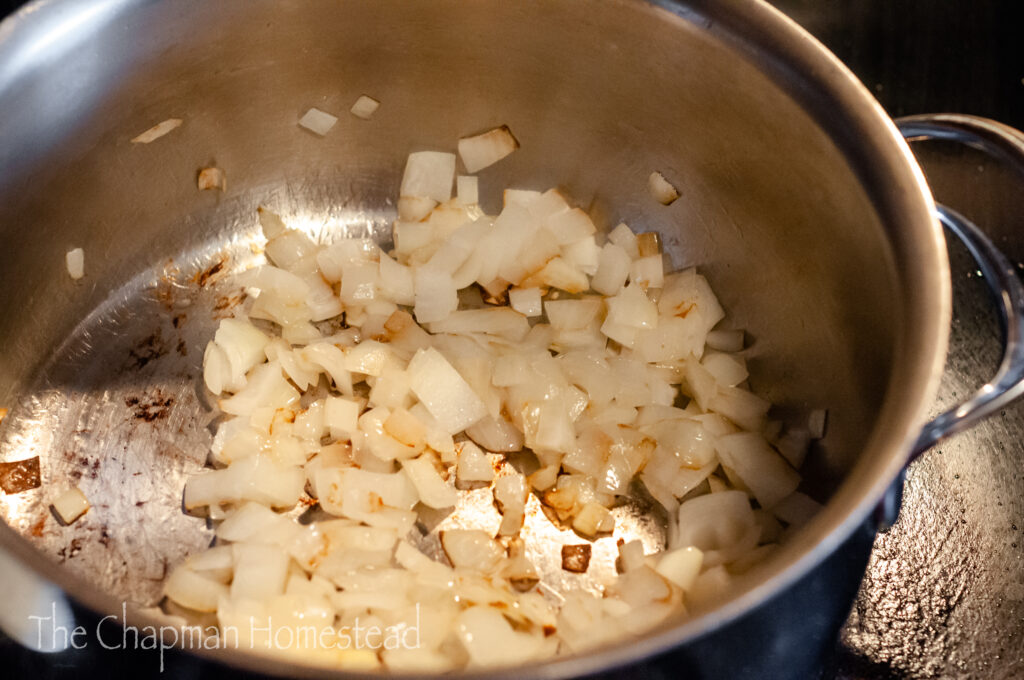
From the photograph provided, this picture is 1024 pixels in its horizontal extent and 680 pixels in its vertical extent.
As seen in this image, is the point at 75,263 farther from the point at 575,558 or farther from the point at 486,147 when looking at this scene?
the point at 575,558

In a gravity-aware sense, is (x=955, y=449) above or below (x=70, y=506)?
below

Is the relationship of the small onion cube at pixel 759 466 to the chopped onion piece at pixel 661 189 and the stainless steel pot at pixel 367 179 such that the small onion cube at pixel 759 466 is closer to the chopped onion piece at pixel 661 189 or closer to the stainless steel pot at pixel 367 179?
the stainless steel pot at pixel 367 179

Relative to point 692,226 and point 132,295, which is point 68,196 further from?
point 692,226

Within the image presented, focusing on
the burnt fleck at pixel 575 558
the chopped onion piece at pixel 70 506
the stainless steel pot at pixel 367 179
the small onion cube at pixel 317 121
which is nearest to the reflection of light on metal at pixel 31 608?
the stainless steel pot at pixel 367 179

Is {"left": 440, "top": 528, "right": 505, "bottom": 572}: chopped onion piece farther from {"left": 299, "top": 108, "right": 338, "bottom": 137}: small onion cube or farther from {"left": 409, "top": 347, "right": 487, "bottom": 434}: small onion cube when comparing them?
{"left": 299, "top": 108, "right": 338, "bottom": 137}: small onion cube

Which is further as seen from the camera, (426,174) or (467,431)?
(426,174)

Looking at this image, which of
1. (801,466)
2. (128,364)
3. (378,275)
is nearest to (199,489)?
(128,364)

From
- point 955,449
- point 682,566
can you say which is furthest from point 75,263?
point 955,449
